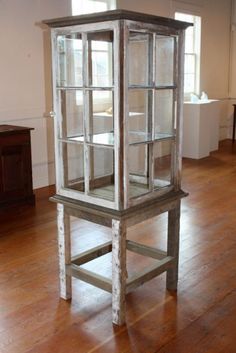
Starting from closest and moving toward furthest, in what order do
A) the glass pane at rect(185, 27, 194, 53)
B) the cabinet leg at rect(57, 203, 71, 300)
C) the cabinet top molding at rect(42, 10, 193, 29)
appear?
the cabinet top molding at rect(42, 10, 193, 29)
the cabinet leg at rect(57, 203, 71, 300)
the glass pane at rect(185, 27, 194, 53)

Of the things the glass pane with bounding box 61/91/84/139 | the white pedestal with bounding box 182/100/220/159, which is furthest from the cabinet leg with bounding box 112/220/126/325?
the white pedestal with bounding box 182/100/220/159

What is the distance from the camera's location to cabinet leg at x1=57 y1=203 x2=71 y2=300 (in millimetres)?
2494

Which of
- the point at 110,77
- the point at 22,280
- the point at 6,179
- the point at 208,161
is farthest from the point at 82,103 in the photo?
the point at 208,161

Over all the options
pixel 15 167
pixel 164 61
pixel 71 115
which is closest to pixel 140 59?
pixel 164 61

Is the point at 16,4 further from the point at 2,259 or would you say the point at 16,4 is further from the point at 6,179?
the point at 2,259

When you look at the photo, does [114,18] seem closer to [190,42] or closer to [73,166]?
[73,166]

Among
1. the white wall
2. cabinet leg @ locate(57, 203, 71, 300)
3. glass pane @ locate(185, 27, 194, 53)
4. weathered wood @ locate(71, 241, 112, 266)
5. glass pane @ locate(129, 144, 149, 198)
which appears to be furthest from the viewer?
glass pane @ locate(185, 27, 194, 53)

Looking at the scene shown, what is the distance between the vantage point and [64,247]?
2.53 meters

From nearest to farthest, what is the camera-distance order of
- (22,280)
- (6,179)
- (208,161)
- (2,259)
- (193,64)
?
(22,280), (2,259), (6,179), (208,161), (193,64)

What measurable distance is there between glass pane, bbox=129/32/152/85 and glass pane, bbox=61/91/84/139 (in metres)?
0.35

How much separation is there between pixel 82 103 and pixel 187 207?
94.3 inches

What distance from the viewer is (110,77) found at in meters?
2.18

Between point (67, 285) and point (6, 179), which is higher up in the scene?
point (6, 179)

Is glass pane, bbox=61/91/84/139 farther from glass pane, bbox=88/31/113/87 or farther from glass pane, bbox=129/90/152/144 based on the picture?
glass pane, bbox=129/90/152/144
